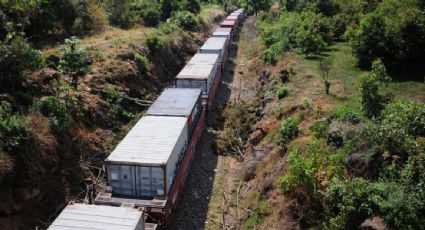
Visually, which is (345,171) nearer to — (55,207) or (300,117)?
(300,117)

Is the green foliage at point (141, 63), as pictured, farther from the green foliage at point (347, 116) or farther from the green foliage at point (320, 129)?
the green foliage at point (347, 116)

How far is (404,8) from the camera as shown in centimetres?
2738

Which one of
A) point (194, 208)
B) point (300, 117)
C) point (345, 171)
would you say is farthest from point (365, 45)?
point (194, 208)

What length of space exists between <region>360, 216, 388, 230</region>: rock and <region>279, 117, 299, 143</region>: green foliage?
7.74 m

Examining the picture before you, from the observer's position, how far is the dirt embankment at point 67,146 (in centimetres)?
1537

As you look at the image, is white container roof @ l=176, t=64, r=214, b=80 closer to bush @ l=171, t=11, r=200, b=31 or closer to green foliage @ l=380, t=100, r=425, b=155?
green foliage @ l=380, t=100, r=425, b=155

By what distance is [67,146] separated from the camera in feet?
61.9

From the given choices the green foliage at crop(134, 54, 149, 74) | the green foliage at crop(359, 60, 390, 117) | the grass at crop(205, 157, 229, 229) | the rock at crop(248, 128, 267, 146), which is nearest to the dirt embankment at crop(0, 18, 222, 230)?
the green foliage at crop(134, 54, 149, 74)

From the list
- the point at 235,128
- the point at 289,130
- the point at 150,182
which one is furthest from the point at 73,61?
the point at 289,130

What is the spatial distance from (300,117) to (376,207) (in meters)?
9.40

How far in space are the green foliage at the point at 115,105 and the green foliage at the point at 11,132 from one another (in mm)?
7627

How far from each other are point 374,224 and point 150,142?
32.0 feet

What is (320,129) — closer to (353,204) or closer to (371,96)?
(371,96)

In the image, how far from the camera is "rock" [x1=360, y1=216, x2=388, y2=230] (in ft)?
40.5
